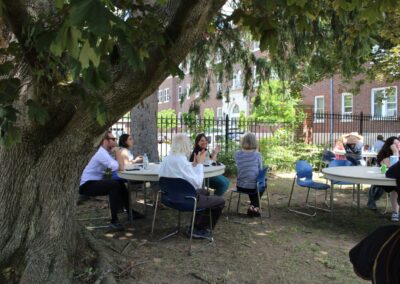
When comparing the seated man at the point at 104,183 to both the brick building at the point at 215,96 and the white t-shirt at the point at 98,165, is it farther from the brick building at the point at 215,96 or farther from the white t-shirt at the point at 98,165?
the brick building at the point at 215,96

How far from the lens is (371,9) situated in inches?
124

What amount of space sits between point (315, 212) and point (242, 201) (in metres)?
1.58

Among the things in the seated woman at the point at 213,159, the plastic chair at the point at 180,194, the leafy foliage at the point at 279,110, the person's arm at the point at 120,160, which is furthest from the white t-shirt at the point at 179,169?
the leafy foliage at the point at 279,110

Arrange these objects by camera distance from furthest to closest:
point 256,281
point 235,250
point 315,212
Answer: point 315,212 < point 235,250 < point 256,281

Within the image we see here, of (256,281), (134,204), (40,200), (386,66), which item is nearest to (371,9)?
(256,281)

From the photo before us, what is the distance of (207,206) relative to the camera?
525cm

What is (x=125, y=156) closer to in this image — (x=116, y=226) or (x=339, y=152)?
(x=116, y=226)

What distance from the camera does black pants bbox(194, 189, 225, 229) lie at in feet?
17.4

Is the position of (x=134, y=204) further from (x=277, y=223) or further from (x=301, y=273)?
(x=301, y=273)

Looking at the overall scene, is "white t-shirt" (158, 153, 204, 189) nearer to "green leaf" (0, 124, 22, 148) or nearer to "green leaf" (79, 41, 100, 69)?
"green leaf" (0, 124, 22, 148)

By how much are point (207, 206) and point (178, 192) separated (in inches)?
16.5

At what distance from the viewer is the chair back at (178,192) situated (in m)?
5.09

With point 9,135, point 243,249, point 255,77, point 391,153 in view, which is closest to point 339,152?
point 391,153

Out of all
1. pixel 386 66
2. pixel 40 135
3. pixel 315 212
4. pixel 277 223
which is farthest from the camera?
pixel 386 66
